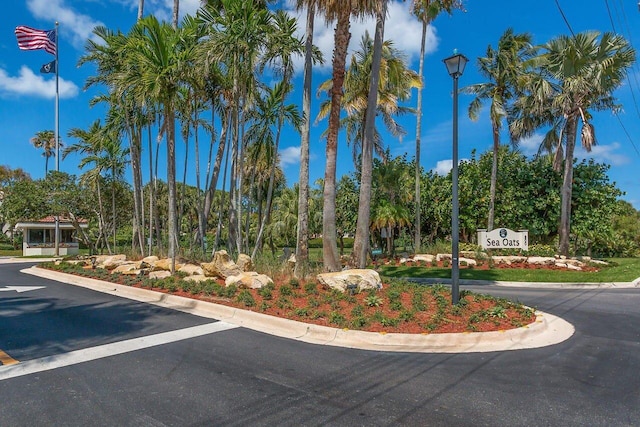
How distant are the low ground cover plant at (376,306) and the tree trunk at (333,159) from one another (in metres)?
1.11

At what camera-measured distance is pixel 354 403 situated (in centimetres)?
418

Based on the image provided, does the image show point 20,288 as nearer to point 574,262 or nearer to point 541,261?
point 541,261

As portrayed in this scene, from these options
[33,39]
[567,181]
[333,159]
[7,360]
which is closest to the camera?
[7,360]

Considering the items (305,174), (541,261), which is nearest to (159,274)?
(305,174)

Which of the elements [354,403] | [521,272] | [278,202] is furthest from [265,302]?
[278,202]

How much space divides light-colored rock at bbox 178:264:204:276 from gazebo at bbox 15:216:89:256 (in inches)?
1030

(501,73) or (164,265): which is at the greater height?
(501,73)

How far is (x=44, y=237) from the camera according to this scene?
124 feet

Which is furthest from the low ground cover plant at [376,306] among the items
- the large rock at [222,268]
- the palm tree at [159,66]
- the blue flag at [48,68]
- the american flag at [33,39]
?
the blue flag at [48,68]

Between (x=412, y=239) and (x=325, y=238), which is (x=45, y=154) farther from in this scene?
(x=325, y=238)

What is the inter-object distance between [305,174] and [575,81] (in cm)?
1462

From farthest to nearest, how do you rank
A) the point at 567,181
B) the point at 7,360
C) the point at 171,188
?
the point at 567,181, the point at 171,188, the point at 7,360

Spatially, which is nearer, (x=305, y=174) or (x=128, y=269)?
(x=305, y=174)

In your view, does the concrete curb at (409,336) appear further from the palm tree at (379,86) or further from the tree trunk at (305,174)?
the palm tree at (379,86)
